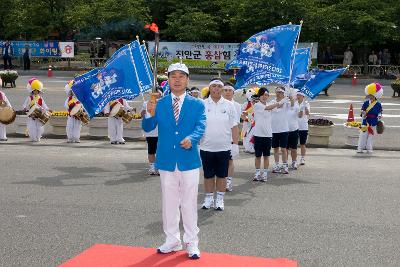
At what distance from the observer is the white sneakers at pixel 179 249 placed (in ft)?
21.4

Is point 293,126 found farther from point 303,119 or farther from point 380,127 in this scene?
point 380,127

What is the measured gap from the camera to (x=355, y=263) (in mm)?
6590

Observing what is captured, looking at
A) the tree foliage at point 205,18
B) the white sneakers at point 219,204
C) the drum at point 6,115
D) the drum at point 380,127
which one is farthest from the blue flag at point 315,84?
the tree foliage at point 205,18

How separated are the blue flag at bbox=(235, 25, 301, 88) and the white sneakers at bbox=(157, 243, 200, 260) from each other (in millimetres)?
5606

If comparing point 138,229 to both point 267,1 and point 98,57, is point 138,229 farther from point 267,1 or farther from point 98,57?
point 98,57

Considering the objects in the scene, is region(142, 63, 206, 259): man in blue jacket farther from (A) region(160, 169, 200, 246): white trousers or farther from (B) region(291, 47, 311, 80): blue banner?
(B) region(291, 47, 311, 80): blue banner

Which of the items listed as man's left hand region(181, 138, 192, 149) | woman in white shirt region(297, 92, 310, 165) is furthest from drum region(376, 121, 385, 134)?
man's left hand region(181, 138, 192, 149)

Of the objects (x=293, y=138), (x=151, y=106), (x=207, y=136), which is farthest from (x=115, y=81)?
(x=151, y=106)

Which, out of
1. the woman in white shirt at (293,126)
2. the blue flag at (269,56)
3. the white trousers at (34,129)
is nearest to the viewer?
the blue flag at (269,56)

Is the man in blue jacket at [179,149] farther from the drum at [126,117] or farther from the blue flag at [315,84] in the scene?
the drum at [126,117]

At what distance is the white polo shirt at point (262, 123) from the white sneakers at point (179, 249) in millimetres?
4440

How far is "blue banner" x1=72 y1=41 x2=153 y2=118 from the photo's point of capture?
11.8 m

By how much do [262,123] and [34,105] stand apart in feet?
24.0

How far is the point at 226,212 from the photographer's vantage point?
8750mm
